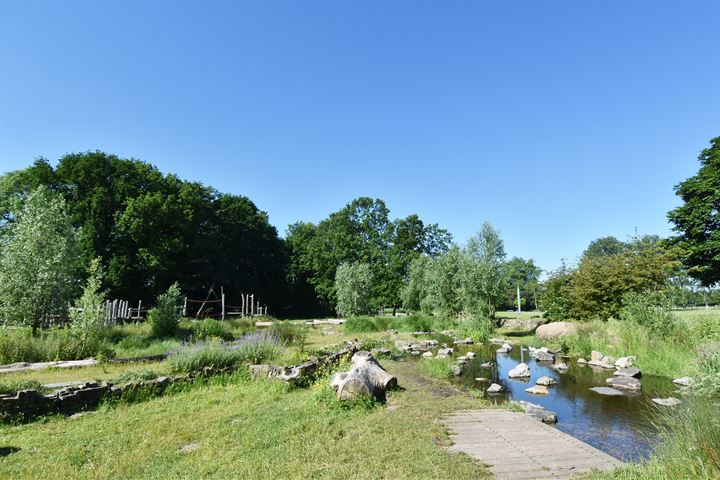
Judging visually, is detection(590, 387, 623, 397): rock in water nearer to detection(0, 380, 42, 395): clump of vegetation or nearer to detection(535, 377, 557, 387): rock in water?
detection(535, 377, 557, 387): rock in water

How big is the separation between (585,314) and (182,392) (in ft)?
67.3

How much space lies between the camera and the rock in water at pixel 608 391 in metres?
10.4

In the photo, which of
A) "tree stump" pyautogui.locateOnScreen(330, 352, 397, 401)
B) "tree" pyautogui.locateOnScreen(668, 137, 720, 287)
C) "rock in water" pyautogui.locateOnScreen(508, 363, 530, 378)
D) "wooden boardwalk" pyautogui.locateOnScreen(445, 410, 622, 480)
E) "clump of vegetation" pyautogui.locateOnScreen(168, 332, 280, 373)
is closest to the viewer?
"wooden boardwalk" pyautogui.locateOnScreen(445, 410, 622, 480)

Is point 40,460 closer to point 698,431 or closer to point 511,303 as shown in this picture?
point 698,431

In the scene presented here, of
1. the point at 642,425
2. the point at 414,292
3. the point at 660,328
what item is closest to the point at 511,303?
the point at 414,292

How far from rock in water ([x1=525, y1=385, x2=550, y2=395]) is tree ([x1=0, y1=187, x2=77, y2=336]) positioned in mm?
17926

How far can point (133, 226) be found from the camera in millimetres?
33031

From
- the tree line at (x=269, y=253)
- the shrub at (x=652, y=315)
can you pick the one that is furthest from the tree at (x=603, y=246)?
the shrub at (x=652, y=315)

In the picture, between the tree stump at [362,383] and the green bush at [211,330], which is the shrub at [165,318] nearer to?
the green bush at [211,330]

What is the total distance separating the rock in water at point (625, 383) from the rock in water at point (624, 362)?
2261 millimetres

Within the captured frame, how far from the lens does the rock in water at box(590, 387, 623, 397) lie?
10.4m

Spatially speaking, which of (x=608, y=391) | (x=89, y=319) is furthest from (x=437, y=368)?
(x=89, y=319)

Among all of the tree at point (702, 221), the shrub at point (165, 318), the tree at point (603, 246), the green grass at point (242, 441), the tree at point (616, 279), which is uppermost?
the tree at point (603, 246)

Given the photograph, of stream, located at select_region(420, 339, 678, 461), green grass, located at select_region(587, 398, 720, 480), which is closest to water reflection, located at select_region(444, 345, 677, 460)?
stream, located at select_region(420, 339, 678, 461)
